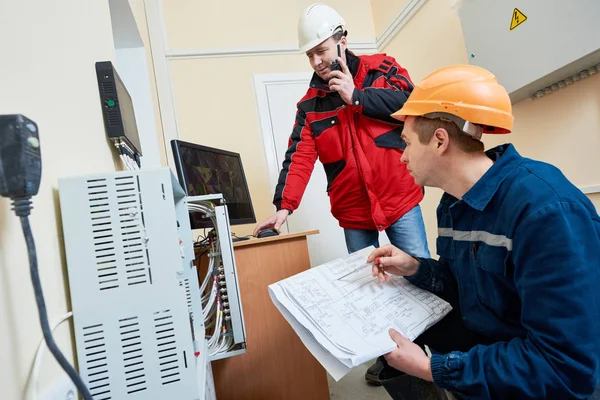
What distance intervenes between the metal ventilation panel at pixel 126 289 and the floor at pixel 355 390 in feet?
3.68

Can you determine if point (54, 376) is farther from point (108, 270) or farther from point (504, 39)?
point (504, 39)

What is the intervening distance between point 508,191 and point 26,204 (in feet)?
2.51

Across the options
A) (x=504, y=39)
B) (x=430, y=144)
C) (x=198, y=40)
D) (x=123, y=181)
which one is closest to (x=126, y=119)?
(x=123, y=181)

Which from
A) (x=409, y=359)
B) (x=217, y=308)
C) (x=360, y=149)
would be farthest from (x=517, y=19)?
(x=217, y=308)

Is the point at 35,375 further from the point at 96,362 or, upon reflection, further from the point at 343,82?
the point at 343,82

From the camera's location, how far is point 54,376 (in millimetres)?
559

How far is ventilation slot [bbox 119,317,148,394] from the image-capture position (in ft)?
2.02

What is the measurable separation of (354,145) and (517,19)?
97 centimetres

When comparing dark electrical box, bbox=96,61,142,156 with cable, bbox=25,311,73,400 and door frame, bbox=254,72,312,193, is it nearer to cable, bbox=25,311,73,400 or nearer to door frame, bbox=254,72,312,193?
cable, bbox=25,311,73,400

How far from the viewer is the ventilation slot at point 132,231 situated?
0.63 meters

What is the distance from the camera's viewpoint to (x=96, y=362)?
2.02 feet

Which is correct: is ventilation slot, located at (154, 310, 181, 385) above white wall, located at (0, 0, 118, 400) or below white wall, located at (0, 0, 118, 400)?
below

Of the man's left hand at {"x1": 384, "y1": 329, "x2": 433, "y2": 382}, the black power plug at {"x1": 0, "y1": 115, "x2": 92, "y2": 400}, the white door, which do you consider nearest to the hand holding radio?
the man's left hand at {"x1": 384, "y1": 329, "x2": 433, "y2": 382}

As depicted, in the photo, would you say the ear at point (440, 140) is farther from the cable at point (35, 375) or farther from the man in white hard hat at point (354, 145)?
the cable at point (35, 375)
